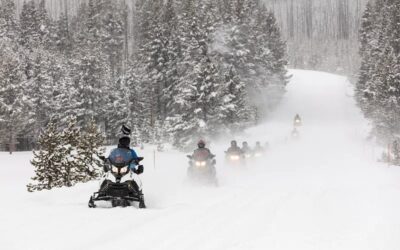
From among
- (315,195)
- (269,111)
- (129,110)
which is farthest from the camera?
(269,111)

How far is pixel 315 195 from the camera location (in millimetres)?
11961

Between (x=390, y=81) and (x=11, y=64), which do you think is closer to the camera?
Result: (x=390, y=81)

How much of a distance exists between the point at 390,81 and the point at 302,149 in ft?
27.1

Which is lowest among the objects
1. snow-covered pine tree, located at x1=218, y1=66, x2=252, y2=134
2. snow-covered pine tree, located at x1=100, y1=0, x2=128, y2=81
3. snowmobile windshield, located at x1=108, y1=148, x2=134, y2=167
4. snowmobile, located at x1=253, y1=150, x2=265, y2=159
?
snowmobile, located at x1=253, y1=150, x2=265, y2=159

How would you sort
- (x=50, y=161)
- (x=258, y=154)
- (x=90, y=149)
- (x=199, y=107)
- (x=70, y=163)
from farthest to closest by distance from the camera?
(x=199, y=107)
(x=258, y=154)
(x=90, y=149)
(x=70, y=163)
(x=50, y=161)

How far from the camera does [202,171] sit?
16.2m

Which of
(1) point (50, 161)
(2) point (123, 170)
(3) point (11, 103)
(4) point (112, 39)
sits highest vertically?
(4) point (112, 39)

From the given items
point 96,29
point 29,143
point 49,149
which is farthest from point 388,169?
point 96,29

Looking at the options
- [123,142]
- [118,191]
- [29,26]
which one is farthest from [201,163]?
[29,26]

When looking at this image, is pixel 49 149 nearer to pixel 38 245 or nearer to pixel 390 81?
pixel 38 245

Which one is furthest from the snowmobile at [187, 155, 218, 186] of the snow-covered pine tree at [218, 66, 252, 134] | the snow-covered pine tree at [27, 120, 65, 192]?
the snow-covered pine tree at [218, 66, 252, 134]

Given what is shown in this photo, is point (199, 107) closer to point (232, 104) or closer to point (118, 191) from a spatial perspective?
point (232, 104)

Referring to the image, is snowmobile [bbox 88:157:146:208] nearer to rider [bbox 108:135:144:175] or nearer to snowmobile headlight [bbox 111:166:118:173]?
snowmobile headlight [bbox 111:166:118:173]

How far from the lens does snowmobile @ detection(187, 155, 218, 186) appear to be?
52.9 feet
